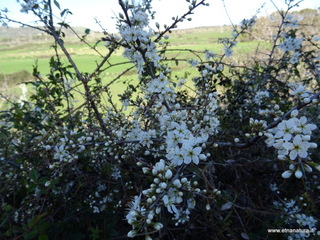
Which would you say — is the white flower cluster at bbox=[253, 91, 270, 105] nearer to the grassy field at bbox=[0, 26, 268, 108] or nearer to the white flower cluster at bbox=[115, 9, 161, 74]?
the white flower cluster at bbox=[115, 9, 161, 74]

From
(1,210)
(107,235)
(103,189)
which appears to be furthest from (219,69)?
(1,210)

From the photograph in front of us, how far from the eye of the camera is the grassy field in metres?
5.41

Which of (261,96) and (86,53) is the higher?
(261,96)

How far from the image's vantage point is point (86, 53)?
23.7 ft

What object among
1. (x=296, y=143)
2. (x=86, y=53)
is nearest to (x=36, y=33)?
(x=296, y=143)

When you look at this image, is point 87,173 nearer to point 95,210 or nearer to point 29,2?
point 95,210

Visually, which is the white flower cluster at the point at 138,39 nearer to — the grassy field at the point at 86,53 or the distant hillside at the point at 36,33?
the distant hillside at the point at 36,33

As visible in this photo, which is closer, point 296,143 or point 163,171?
point 296,143

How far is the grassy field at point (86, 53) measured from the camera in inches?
213

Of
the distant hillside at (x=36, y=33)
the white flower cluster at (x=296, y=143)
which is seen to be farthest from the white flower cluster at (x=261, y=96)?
the distant hillside at (x=36, y=33)

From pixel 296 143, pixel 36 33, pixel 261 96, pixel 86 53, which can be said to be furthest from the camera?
pixel 86 53

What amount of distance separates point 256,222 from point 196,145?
0.97m

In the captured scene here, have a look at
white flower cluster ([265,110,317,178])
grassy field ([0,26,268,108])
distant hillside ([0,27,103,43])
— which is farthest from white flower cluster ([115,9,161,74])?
grassy field ([0,26,268,108])

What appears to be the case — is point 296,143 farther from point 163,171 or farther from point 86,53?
point 86,53
